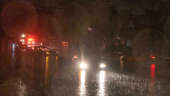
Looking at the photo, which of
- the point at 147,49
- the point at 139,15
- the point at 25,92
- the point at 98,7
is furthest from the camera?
the point at 139,15

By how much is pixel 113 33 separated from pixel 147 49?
8.22 metres

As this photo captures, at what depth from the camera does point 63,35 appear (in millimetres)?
67312

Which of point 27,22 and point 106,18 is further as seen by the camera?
point 27,22

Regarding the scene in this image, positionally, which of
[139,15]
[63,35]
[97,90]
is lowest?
[97,90]

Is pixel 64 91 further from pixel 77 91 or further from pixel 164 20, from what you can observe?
pixel 164 20

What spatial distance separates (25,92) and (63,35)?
55.2 m

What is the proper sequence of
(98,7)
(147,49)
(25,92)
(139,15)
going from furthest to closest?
(139,15)
(98,7)
(147,49)
(25,92)

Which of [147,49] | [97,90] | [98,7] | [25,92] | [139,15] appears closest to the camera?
[25,92]

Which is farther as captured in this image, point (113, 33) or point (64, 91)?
point (113, 33)

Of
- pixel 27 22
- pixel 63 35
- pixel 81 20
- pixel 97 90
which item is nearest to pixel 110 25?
pixel 81 20

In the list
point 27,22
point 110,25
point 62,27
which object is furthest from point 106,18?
point 27,22

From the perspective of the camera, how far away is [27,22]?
74.6 metres

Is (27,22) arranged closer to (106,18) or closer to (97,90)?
(106,18)

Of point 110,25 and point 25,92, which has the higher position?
point 110,25
